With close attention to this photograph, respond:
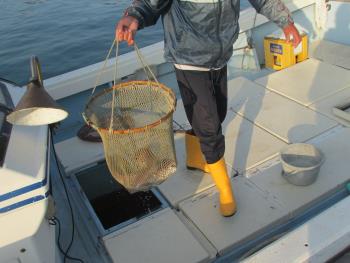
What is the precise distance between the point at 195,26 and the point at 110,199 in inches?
61.3

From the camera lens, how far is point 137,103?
280cm

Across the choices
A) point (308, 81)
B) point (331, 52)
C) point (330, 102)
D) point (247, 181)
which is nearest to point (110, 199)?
point (247, 181)

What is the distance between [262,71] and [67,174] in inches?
112

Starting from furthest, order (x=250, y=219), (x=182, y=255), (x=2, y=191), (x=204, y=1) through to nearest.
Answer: (x=250, y=219), (x=182, y=255), (x=204, y=1), (x=2, y=191)

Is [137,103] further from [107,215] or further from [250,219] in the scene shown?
[250,219]

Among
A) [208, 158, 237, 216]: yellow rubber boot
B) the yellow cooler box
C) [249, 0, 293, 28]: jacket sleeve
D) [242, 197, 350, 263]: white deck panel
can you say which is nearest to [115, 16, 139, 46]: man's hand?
[249, 0, 293, 28]: jacket sleeve

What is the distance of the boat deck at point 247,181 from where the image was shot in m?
2.56

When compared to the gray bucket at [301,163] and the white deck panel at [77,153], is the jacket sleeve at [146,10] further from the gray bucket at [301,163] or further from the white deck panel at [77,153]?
the white deck panel at [77,153]

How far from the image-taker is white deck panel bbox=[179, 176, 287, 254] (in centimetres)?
255

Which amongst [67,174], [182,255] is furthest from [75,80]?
[182,255]

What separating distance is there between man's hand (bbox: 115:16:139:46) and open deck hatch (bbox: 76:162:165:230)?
1305 mm

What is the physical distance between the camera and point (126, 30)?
215 centimetres

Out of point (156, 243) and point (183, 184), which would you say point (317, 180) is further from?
point (156, 243)

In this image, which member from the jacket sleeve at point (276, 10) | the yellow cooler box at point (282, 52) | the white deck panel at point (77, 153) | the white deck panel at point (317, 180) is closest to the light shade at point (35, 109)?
the white deck panel at point (77, 153)
